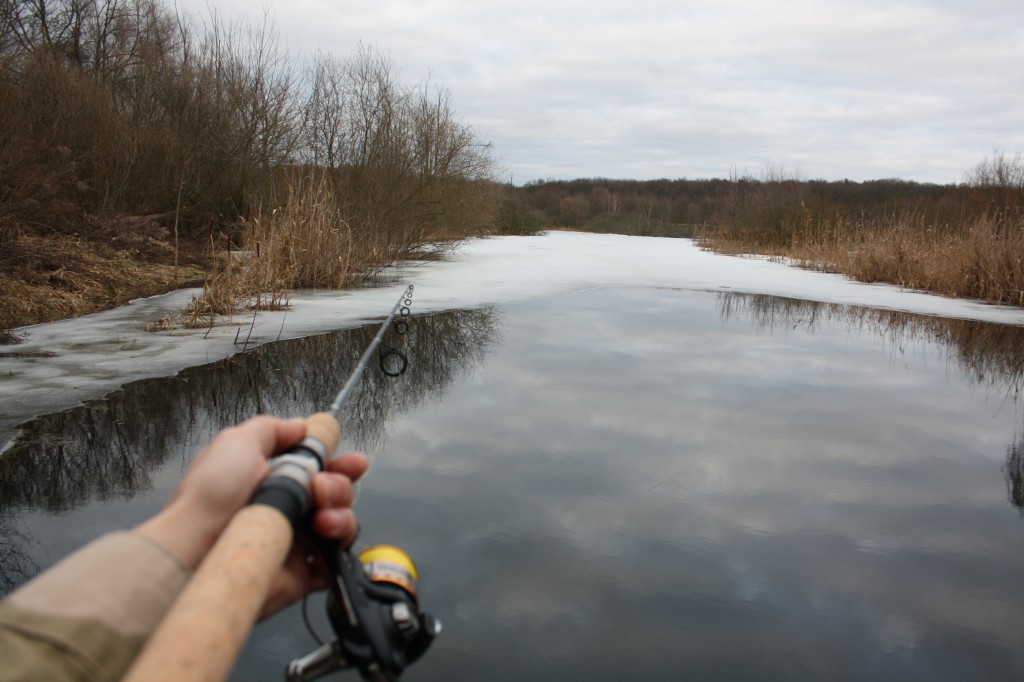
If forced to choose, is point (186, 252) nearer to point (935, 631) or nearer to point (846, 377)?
point (846, 377)

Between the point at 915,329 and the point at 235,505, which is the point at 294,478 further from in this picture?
the point at 915,329

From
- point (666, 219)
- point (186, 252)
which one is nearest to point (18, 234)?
point (186, 252)

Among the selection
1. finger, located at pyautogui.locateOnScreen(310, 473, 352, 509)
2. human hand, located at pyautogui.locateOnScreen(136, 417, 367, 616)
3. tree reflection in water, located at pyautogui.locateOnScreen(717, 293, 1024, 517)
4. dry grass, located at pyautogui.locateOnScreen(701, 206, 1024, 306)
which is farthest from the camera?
dry grass, located at pyautogui.locateOnScreen(701, 206, 1024, 306)

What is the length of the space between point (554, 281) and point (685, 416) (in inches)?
331

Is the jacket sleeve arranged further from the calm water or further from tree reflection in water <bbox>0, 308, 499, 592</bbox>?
tree reflection in water <bbox>0, 308, 499, 592</bbox>

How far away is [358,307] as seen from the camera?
929 centimetres

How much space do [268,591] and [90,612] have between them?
8.5 inches

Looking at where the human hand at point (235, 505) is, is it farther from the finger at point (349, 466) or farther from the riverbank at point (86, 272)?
the riverbank at point (86, 272)

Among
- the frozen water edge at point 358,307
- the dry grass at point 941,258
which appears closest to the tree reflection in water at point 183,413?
the frozen water edge at point 358,307

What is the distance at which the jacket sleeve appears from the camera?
936 millimetres

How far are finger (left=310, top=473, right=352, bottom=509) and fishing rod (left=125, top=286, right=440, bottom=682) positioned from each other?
14 millimetres

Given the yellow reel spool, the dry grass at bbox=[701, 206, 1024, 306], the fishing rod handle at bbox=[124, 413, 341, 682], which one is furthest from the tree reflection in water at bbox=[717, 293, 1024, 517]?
the fishing rod handle at bbox=[124, 413, 341, 682]

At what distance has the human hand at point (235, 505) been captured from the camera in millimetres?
1212

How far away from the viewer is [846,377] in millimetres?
6422
